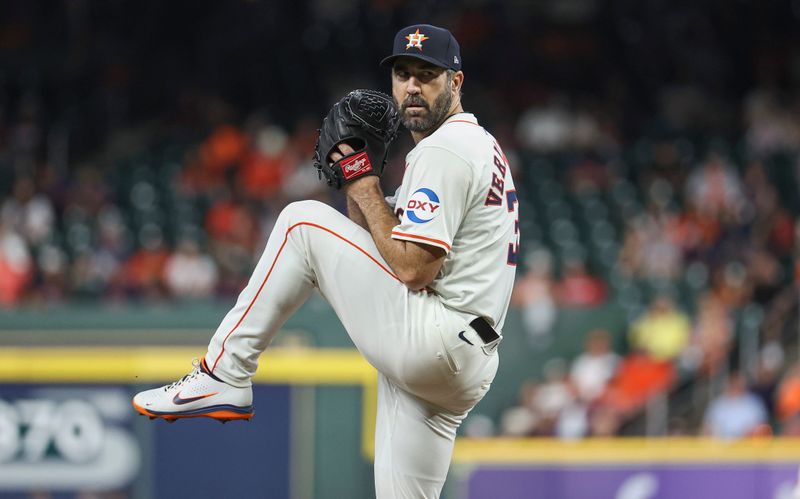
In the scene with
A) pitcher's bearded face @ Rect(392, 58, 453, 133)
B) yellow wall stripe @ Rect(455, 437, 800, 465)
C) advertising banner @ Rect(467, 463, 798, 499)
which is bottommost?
advertising banner @ Rect(467, 463, 798, 499)

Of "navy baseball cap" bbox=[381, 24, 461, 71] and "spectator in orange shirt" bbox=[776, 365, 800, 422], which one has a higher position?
"navy baseball cap" bbox=[381, 24, 461, 71]

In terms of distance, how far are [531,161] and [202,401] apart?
8803 millimetres

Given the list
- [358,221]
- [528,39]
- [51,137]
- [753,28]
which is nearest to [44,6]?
[51,137]

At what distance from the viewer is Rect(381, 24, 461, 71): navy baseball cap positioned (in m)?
3.57

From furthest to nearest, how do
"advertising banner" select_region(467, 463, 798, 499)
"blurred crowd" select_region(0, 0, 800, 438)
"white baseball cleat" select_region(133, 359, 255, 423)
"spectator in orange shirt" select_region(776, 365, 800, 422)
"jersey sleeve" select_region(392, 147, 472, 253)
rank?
1. "blurred crowd" select_region(0, 0, 800, 438)
2. "spectator in orange shirt" select_region(776, 365, 800, 422)
3. "advertising banner" select_region(467, 463, 798, 499)
4. "white baseball cleat" select_region(133, 359, 255, 423)
5. "jersey sleeve" select_region(392, 147, 472, 253)

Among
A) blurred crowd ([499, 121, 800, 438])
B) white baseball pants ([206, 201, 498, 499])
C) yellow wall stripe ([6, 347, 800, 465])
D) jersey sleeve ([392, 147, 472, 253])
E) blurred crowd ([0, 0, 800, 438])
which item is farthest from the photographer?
blurred crowd ([0, 0, 800, 438])

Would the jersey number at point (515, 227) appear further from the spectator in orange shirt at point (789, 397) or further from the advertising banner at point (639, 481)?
the spectator in orange shirt at point (789, 397)

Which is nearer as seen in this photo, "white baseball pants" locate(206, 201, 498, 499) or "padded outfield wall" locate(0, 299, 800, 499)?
"white baseball pants" locate(206, 201, 498, 499)

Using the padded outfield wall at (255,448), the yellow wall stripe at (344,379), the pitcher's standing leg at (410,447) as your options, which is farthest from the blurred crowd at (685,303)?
the pitcher's standing leg at (410,447)

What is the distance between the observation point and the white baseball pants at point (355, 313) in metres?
3.58

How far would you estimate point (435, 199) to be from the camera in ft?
11.5

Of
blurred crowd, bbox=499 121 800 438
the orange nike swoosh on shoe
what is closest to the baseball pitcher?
the orange nike swoosh on shoe

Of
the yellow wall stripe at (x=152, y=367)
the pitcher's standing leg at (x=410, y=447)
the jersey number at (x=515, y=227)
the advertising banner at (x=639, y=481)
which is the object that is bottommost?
the advertising banner at (x=639, y=481)

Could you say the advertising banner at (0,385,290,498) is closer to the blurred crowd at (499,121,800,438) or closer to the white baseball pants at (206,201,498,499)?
the blurred crowd at (499,121,800,438)
